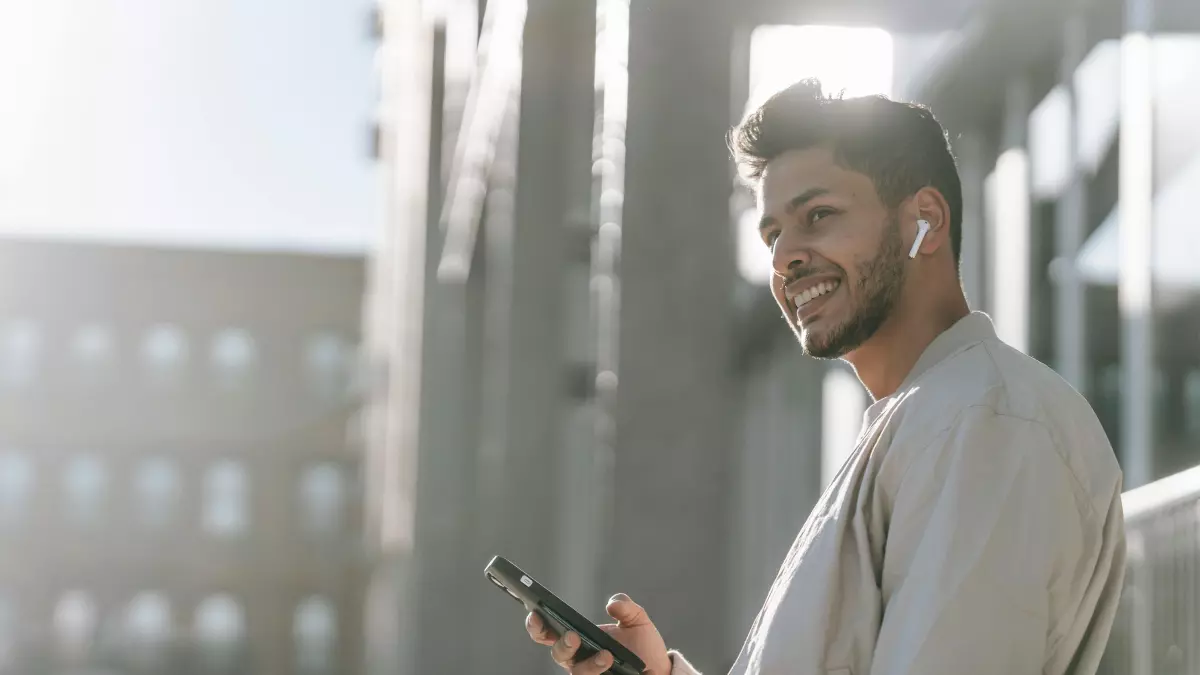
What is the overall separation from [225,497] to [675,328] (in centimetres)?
5235

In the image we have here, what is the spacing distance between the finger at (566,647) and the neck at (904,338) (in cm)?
69

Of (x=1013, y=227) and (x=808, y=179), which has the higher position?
(x=1013, y=227)

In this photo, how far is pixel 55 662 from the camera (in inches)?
2272

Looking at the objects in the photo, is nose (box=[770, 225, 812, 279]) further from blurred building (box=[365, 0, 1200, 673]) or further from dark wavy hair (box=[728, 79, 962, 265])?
blurred building (box=[365, 0, 1200, 673])

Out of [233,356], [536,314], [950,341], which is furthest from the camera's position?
[233,356]

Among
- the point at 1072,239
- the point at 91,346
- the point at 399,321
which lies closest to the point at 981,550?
the point at 1072,239

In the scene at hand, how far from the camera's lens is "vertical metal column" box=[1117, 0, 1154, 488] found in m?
6.13

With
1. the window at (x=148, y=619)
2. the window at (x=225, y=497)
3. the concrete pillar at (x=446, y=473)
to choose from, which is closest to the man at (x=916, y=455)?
the concrete pillar at (x=446, y=473)

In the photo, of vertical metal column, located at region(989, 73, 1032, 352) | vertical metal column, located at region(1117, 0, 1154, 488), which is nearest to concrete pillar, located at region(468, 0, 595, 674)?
vertical metal column, located at region(989, 73, 1032, 352)

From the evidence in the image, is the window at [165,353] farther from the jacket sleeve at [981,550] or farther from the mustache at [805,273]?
the jacket sleeve at [981,550]

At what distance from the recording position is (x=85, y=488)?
58.8 metres

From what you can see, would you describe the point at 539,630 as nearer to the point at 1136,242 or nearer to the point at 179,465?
the point at 1136,242

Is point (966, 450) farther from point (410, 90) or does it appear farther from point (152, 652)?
point (152, 652)

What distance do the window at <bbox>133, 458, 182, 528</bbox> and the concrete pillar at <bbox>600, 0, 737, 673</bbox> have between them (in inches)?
2092
